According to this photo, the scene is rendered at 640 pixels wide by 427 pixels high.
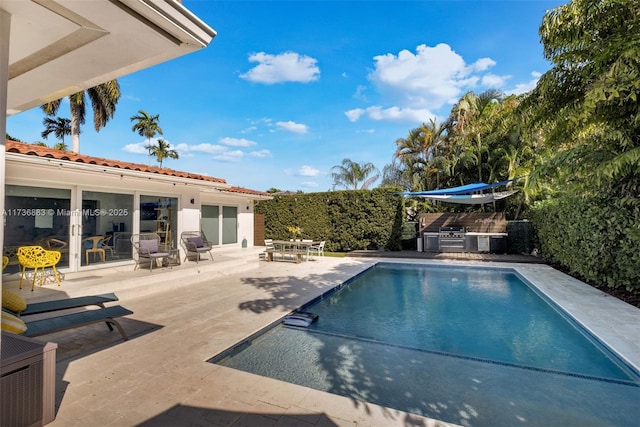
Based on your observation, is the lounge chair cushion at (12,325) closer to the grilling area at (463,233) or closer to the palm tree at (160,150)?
the grilling area at (463,233)

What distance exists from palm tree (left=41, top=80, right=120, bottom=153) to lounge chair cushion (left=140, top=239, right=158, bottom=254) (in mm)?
18199

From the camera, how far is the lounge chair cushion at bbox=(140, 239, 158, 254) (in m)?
10.8

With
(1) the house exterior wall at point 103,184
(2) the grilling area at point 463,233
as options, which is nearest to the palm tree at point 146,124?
(1) the house exterior wall at point 103,184

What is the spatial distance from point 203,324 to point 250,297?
7.60 feet

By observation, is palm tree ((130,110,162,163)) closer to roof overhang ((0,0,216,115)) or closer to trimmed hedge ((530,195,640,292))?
roof overhang ((0,0,216,115))

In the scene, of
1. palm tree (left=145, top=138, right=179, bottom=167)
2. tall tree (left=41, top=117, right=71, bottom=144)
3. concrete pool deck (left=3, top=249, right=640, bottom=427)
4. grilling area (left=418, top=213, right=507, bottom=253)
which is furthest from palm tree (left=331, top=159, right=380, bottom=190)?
palm tree (left=145, top=138, right=179, bottom=167)

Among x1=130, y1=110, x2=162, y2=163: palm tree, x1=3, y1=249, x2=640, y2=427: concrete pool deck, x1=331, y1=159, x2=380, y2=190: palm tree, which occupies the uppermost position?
x1=130, y1=110, x2=162, y2=163: palm tree

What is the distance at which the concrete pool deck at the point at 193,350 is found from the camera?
3357 millimetres

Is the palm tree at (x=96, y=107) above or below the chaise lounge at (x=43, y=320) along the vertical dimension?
above

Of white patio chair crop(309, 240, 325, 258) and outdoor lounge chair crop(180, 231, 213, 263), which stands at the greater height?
outdoor lounge chair crop(180, 231, 213, 263)

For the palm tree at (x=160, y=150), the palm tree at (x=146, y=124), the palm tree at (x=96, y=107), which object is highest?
the palm tree at (x=146, y=124)

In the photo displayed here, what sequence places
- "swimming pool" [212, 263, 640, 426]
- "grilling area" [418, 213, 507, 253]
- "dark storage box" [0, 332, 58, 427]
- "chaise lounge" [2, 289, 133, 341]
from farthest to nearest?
"grilling area" [418, 213, 507, 253] < "chaise lounge" [2, 289, 133, 341] < "swimming pool" [212, 263, 640, 426] < "dark storage box" [0, 332, 58, 427]

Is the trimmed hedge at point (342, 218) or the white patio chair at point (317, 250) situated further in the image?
the trimmed hedge at point (342, 218)

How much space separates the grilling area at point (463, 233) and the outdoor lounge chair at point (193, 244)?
12648 mm
